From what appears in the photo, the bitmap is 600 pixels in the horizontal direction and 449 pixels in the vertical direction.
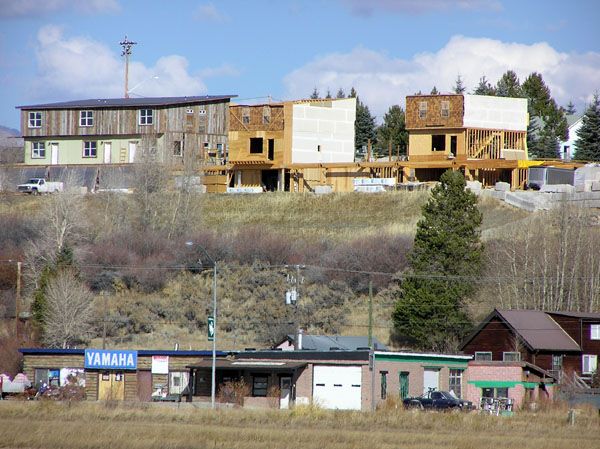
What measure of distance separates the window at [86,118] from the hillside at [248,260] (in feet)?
37.7

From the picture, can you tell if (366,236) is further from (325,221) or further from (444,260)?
(444,260)

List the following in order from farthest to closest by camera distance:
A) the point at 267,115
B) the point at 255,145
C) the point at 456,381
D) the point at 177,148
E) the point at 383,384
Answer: the point at 255,145 < the point at 267,115 < the point at 177,148 < the point at 456,381 < the point at 383,384

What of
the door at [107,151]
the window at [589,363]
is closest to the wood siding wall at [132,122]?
the door at [107,151]

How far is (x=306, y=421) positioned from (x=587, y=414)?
42.2 feet

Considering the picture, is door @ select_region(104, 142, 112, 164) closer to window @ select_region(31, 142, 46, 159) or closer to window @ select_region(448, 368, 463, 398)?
window @ select_region(31, 142, 46, 159)

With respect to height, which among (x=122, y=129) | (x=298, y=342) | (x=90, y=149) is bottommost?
(x=298, y=342)

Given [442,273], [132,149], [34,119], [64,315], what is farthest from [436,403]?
[34,119]

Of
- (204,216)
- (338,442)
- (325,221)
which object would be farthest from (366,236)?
(338,442)

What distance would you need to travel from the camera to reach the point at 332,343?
6238 centimetres

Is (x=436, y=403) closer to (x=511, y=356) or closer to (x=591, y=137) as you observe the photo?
(x=511, y=356)

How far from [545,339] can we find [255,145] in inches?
1813

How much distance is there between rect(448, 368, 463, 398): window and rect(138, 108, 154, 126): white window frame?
50479mm

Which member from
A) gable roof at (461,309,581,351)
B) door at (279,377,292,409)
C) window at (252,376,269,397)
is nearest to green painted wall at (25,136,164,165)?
gable roof at (461,309,581,351)

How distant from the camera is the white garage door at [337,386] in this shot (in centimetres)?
5475
